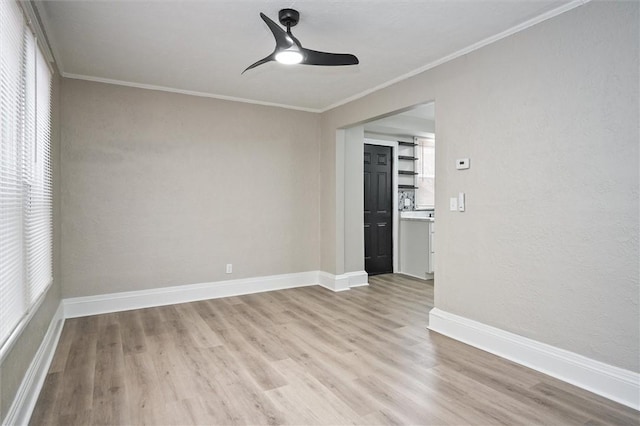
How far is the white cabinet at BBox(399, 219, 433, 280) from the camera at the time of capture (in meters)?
6.00

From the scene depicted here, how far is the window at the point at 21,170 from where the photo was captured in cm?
185

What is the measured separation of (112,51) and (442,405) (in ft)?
12.9

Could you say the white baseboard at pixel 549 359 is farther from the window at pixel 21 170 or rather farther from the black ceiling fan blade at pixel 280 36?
the window at pixel 21 170

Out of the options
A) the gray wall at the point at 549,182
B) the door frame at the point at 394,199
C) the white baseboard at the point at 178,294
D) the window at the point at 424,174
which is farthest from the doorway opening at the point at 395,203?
the gray wall at the point at 549,182

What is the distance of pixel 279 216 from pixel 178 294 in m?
1.69

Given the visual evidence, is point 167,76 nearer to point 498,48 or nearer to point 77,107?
point 77,107

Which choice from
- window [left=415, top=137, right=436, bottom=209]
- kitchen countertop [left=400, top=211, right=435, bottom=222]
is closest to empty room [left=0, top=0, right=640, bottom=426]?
kitchen countertop [left=400, top=211, right=435, bottom=222]

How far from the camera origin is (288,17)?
2666 millimetres

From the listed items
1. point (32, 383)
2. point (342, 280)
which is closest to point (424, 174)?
point (342, 280)

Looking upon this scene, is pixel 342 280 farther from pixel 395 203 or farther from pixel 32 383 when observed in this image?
pixel 32 383

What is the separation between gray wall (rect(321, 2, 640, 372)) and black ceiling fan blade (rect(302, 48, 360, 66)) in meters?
1.25

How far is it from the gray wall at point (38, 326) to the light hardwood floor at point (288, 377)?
285 mm

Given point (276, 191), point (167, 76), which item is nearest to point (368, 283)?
point (276, 191)

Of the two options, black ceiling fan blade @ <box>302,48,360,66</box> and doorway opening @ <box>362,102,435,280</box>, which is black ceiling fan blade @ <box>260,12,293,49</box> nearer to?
black ceiling fan blade @ <box>302,48,360,66</box>
